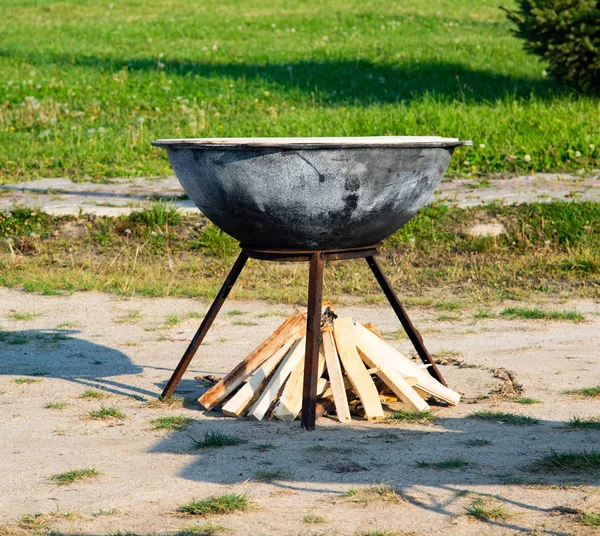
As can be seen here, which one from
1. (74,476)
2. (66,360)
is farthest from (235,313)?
(74,476)

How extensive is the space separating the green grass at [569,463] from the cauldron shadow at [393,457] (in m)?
0.03

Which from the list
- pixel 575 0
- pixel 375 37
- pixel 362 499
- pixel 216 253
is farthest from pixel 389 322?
pixel 375 37

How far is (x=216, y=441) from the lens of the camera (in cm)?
358

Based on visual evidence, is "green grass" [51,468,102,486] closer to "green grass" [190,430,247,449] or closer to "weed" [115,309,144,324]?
"green grass" [190,430,247,449]

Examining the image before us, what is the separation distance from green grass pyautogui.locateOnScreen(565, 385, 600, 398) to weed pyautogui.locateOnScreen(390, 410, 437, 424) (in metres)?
0.75

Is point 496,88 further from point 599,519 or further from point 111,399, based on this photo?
point 599,519

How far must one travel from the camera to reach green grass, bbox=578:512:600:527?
8.92ft

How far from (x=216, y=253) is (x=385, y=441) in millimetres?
3881

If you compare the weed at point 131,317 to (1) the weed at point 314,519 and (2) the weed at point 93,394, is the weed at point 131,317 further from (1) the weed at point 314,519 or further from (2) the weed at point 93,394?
(1) the weed at point 314,519

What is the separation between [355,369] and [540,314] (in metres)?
2.17

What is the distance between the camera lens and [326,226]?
3725 millimetres

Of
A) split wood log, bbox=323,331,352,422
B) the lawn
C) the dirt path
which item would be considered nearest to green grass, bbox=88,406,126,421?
split wood log, bbox=323,331,352,422

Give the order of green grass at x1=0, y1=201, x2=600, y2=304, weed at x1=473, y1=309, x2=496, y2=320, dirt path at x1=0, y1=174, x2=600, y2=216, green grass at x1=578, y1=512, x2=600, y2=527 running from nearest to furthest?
green grass at x1=578, y1=512, x2=600, y2=527, weed at x1=473, y1=309, x2=496, y2=320, green grass at x1=0, y1=201, x2=600, y2=304, dirt path at x1=0, y1=174, x2=600, y2=216

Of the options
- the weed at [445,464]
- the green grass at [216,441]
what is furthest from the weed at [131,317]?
the weed at [445,464]
